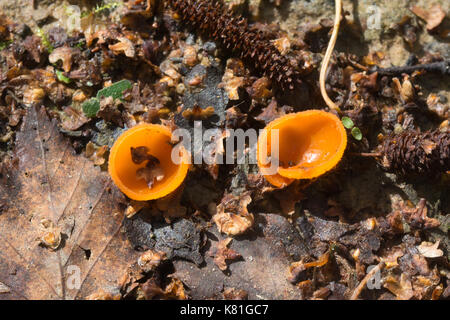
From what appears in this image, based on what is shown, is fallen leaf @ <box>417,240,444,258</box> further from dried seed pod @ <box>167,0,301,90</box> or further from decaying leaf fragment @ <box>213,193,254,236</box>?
dried seed pod @ <box>167,0,301,90</box>

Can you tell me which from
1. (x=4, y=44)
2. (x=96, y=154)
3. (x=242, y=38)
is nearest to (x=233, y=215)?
(x=96, y=154)

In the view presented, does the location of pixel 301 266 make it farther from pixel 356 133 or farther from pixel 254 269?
pixel 356 133

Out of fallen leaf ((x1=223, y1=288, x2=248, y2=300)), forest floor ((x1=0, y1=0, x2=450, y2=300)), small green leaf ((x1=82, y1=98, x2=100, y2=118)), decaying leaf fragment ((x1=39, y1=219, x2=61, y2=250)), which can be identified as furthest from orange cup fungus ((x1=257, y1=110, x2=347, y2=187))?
decaying leaf fragment ((x1=39, y1=219, x2=61, y2=250))

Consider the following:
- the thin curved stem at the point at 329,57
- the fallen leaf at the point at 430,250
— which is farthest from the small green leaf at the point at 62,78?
the fallen leaf at the point at 430,250

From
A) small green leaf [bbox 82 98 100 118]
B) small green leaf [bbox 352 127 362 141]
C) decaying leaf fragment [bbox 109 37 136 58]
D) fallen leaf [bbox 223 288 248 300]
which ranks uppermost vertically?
decaying leaf fragment [bbox 109 37 136 58]

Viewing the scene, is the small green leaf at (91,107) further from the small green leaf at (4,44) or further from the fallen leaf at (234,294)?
the fallen leaf at (234,294)

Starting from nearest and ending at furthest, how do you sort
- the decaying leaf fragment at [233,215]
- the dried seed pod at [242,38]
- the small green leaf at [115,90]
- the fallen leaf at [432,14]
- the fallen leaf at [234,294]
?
the fallen leaf at [234,294], the decaying leaf fragment at [233,215], the dried seed pod at [242,38], the small green leaf at [115,90], the fallen leaf at [432,14]
